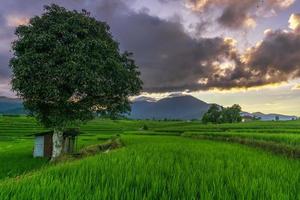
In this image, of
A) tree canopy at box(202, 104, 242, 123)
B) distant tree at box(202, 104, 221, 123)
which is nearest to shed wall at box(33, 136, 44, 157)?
tree canopy at box(202, 104, 242, 123)

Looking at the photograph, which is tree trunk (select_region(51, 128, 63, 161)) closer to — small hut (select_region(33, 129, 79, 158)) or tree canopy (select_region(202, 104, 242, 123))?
small hut (select_region(33, 129, 79, 158))

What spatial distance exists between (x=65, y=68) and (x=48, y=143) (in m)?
11.5

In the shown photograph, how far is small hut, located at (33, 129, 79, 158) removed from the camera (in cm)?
3074

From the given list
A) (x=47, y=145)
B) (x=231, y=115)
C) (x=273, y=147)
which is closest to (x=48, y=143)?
(x=47, y=145)

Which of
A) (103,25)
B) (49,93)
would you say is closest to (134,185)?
(49,93)

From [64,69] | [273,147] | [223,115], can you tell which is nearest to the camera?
[273,147]

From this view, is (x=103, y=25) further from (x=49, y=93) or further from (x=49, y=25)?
(x=49, y=93)

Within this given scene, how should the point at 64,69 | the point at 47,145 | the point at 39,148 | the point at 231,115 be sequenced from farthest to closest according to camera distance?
the point at 231,115 < the point at 47,145 < the point at 39,148 < the point at 64,69

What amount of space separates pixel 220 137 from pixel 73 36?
17134mm

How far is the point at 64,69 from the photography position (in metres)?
23.8

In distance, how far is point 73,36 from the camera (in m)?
25.3

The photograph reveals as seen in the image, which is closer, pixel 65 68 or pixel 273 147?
pixel 273 147

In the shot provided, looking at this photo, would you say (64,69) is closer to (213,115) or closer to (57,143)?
(57,143)

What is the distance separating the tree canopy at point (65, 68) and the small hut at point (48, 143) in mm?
3688
